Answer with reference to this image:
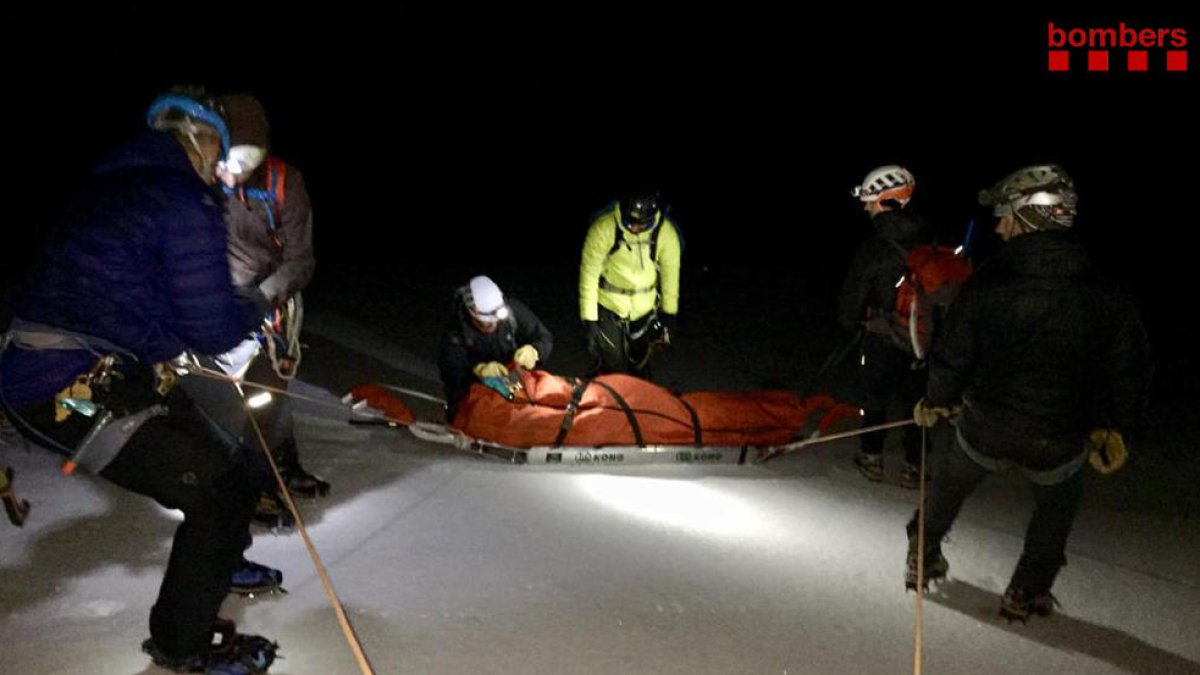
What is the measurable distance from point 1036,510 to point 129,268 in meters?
3.57

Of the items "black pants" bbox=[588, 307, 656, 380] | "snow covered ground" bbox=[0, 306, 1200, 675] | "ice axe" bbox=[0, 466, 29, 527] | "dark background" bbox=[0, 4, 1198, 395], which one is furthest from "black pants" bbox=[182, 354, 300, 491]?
"dark background" bbox=[0, 4, 1198, 395]

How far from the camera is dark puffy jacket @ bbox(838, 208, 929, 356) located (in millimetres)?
5391

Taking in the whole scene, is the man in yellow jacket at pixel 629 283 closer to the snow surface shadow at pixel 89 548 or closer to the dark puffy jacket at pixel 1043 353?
the dark puffy jacket at pixel 1043 353

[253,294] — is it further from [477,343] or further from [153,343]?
[477,343]

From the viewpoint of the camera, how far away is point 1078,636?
12.8ft

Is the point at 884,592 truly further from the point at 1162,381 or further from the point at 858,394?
the point at 1162,381

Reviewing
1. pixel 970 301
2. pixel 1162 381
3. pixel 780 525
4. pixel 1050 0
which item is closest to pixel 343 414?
pixel 780 525

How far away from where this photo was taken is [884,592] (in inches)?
164

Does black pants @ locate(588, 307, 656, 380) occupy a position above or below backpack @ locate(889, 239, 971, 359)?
below

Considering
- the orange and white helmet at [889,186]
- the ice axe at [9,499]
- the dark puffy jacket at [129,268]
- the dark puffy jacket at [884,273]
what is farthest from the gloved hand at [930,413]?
the ice axe at [9,499]

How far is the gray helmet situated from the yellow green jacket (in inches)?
117

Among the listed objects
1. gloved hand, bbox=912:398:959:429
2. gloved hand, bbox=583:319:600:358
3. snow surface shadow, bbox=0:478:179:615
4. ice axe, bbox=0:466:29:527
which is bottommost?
snow surface shadow, bbox=0:478:179:615

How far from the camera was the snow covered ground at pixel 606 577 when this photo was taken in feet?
11.5

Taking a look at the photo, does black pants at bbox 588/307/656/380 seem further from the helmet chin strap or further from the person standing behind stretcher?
the helmet chin strap
